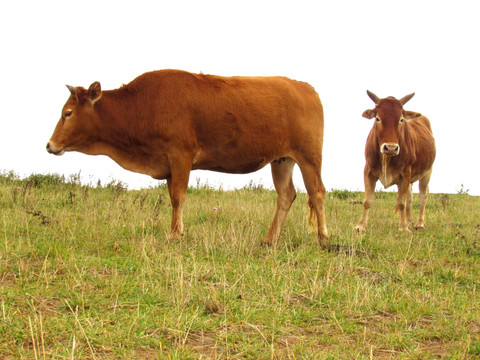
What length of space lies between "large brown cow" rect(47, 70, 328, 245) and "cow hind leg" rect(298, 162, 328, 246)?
0.01 meters

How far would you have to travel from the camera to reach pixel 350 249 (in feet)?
21.5

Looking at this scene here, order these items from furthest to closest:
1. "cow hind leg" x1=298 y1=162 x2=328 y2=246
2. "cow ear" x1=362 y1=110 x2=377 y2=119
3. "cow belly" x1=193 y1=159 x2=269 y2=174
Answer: "cow ear" x1=362 y1=110 x2=377 y2=119 < "cow hind leg" x1=298 y1=162 x2=328 y2=246 < "cow belly" x1=193 y1=159 x2=269 y2=174

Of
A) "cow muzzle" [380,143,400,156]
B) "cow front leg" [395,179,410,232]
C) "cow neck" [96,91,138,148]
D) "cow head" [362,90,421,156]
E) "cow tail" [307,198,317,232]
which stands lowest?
"cow tail" [307,198,317,232]

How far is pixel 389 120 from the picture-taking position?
9.09 metres

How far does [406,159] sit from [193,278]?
615cm

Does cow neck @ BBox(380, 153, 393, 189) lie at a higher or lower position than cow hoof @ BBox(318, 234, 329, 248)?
higher

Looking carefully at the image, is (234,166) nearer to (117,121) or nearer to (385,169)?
(117,121)

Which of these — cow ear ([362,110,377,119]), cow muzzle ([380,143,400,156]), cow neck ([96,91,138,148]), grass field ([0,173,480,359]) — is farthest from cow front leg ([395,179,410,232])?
cow neck ([96,91,138,148])

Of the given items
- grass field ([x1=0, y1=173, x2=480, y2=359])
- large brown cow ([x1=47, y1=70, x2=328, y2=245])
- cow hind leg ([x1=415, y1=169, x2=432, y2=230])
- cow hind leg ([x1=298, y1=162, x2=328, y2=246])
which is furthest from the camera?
cow hind leg ([x1=415, y1=169, x2=432, y2=230])

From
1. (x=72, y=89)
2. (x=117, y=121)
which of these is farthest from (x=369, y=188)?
(x=72, y=89)

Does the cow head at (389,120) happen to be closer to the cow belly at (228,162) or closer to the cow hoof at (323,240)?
the cow hoof at (323,240)

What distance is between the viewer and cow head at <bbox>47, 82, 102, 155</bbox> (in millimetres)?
6879

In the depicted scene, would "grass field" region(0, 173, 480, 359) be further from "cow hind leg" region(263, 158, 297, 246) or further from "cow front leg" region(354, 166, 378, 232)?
"cow front leg" region(354, 166, 378, 232)

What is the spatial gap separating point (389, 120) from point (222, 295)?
590 centimetres
